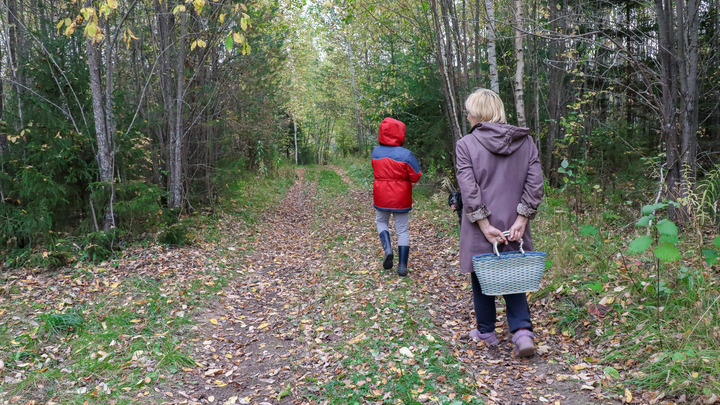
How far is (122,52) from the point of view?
1004 centimetres

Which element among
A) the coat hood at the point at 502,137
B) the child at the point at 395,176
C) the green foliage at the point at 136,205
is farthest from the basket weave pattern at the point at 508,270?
the green foliage at the point at 136,205

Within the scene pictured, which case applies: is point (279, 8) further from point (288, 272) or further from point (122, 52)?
point (288, 272)

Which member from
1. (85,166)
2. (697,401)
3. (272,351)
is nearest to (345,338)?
(272,351)

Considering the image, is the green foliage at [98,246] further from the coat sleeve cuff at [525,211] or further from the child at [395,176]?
the coat sleeve cuff at [525,211]

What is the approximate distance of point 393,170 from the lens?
6.24 meters

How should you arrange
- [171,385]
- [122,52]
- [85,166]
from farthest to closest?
[122,52] < [85,166] < [171,385]

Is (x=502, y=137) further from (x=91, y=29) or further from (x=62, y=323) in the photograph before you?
(x=62, y=323)

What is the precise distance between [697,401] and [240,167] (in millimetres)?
10806

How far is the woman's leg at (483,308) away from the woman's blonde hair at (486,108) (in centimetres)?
144

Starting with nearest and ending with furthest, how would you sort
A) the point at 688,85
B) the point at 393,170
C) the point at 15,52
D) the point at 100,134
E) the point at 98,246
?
the point at 688,85 < the point at 393,170 < the point at 98,246 < the point at 100,134 < the point at 15,52

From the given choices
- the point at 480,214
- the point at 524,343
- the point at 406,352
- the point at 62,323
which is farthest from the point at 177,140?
the point at 524,343

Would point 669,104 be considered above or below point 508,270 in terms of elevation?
above

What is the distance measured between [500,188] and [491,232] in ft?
1.28

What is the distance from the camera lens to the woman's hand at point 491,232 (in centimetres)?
376
